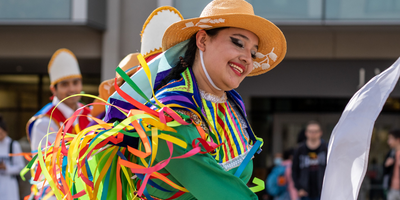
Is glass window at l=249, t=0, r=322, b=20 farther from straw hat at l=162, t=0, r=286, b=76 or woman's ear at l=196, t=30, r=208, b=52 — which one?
woman's ear at l=196, t=30, r=208, b=52

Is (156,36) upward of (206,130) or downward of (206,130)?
upward

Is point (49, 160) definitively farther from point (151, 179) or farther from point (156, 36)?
point (156, 36)

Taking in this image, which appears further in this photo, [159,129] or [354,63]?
[354,63]

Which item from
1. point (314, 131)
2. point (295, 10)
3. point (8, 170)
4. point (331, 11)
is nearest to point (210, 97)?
point (314, 131)

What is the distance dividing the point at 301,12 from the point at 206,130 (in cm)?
644

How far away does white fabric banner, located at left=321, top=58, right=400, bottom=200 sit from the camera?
50.0 inches

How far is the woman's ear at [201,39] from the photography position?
1.79 meters

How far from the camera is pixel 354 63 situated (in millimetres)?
8164

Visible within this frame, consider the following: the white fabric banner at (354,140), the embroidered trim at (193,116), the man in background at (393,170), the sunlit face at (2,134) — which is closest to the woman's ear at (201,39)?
the embroidered trim at (193,116)

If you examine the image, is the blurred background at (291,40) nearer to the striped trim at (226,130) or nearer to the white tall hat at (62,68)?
the white tall hat at (62,68)

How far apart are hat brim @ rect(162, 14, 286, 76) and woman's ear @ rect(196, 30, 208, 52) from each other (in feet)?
0.09

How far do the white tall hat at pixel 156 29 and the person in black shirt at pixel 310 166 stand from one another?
143 inches

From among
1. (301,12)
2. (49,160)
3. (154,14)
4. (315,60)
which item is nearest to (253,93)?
(315,60)

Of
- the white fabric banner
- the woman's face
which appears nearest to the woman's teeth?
the woman's face
